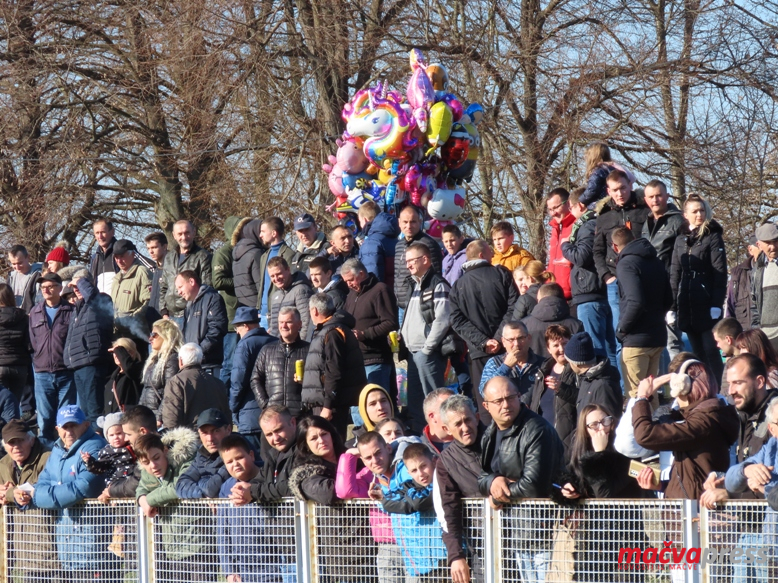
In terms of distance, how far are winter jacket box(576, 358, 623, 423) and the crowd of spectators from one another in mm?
22

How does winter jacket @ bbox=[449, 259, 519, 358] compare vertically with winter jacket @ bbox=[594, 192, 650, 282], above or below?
below

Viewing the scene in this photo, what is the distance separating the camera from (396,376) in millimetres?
10977

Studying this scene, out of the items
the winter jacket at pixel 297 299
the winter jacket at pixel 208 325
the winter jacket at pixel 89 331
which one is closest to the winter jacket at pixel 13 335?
the winter jacket at pixel 89 331

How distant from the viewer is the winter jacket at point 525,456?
6.23 metres

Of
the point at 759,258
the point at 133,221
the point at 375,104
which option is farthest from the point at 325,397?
the point at 133,221

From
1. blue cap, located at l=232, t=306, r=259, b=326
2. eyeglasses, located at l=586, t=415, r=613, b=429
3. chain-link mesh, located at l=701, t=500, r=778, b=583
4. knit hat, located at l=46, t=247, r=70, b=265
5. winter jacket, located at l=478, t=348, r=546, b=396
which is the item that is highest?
knit hat, located at l=46, t=247, r=70, b=265

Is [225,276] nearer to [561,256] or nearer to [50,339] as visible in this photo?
[50,339]

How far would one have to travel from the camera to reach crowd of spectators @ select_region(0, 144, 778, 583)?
21.1ft

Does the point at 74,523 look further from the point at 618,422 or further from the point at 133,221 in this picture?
the point at 133,221

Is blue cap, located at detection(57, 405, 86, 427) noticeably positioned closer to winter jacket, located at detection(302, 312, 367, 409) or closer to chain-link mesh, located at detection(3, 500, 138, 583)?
chain-link mesh, located at detection(3, 500, 138, 583)

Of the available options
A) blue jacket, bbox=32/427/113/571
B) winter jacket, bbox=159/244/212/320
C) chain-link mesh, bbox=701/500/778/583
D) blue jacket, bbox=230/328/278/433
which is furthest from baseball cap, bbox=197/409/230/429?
winter jacket, bbox=159/244/212/320

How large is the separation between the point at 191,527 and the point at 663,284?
13.3 feet

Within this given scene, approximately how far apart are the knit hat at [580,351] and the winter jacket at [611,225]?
6.23 ft

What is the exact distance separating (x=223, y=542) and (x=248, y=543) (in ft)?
0.55
